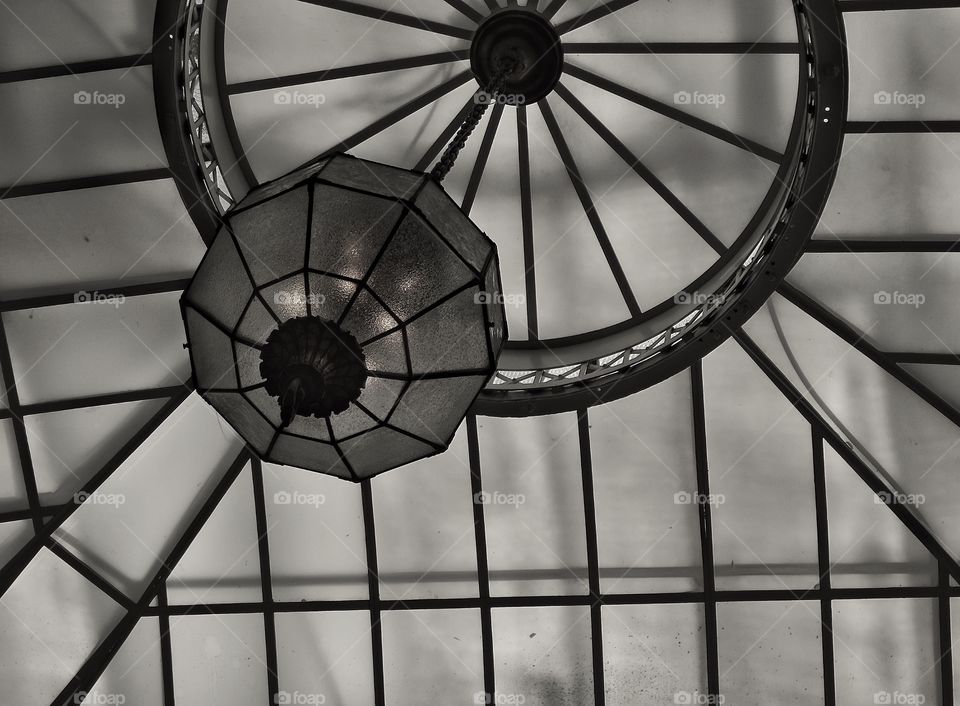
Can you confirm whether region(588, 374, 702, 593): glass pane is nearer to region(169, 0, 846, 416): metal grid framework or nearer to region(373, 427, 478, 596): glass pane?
region(169, 0, 846, 416): metal grid framework

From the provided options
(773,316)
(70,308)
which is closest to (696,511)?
(773,316)

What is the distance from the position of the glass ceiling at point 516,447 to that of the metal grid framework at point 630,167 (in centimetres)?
16

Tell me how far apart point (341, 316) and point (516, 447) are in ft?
27.7

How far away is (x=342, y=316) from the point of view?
7.16m

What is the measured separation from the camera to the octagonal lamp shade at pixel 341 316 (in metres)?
7.20

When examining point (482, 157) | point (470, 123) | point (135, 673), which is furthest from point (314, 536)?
point (470, 123)

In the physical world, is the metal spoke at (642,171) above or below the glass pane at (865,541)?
above

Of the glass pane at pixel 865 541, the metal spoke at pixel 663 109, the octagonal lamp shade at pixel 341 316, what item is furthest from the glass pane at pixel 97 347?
the glass pane at pixel 865 541

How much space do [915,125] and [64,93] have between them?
12377 mm

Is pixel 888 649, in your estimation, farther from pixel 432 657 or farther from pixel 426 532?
pixel 426 532

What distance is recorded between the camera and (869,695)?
596 inches

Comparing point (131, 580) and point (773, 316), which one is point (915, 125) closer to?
point (773, 316)

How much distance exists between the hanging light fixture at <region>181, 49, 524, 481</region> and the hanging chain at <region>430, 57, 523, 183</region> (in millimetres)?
694

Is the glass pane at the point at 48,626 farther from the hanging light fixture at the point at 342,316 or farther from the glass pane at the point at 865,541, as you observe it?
the glass pane at the point at 865,541
